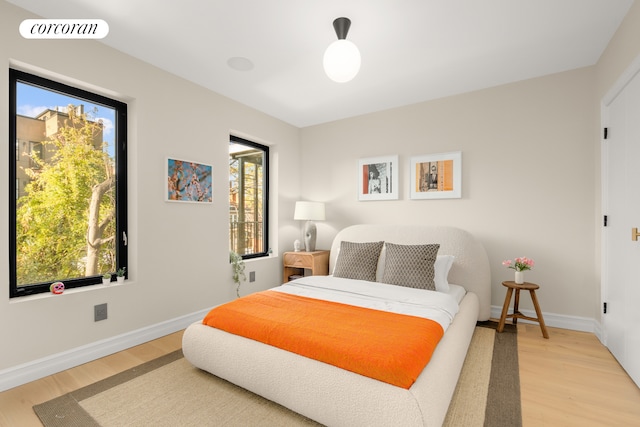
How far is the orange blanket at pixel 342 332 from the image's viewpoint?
1461mm

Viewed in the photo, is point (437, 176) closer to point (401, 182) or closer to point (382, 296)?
point (401, 182)

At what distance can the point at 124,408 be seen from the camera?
1.75 meters

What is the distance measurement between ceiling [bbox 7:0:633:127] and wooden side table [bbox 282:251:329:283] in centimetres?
202

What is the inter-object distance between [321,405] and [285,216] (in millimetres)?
3059

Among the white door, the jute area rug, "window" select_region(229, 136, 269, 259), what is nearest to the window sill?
the jute area rug

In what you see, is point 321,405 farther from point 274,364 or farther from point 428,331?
point 428,331

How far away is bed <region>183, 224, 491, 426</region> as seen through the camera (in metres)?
1.36

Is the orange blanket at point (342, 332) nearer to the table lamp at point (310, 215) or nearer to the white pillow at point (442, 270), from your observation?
the white pillow at point (442, 270)

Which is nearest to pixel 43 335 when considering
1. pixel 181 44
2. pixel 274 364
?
pixel 274 364

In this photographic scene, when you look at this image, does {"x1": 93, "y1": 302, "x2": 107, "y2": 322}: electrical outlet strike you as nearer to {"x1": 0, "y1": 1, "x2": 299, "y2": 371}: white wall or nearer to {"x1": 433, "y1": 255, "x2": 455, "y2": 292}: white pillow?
{"x1": 0, "y1": 1, "x2": 299, "y2": 371}: white wall

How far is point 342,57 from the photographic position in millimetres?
2027

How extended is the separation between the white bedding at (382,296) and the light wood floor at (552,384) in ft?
2.11

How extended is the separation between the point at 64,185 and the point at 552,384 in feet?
12.5

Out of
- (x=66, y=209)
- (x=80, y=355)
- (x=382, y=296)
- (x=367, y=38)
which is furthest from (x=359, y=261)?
(x=66, y=209)
